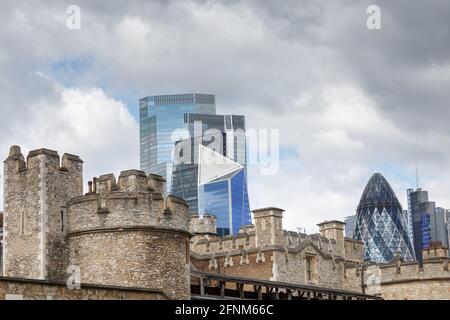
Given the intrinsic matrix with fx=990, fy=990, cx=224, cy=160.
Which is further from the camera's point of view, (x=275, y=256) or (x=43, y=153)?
(x=275, y=256)

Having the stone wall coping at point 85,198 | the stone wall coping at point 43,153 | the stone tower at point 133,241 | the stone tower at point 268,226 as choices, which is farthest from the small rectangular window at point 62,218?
the stone tower at point 268,226

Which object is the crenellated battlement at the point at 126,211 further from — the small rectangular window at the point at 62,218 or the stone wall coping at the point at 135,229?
the small rectangular window at the point at 62,218

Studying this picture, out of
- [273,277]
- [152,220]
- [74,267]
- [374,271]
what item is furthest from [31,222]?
[374,271]

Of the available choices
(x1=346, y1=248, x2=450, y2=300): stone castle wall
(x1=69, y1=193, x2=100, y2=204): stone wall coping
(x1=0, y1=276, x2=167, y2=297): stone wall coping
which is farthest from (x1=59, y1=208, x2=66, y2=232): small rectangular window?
(x1=346, y1=248, x2=450, y2=300): stone castle wall

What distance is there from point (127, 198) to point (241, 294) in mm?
9239

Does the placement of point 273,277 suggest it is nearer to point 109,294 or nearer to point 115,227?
point 115,227

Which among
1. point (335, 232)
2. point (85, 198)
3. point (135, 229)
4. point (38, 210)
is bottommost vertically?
point (135, 229)

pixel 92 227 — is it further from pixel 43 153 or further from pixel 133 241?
pixel 43 153

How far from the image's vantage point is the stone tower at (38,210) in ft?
149

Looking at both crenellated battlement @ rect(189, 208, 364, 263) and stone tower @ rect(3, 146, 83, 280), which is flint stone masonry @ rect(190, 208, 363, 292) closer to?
crenellated battlement @ rect(189, 208, 364, 263)

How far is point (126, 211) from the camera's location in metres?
42.7

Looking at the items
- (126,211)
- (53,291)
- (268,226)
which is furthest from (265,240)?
(53,291)

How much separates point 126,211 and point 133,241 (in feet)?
4.51

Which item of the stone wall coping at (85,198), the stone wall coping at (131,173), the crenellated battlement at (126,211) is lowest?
the crenellated battlement at (126,211)
